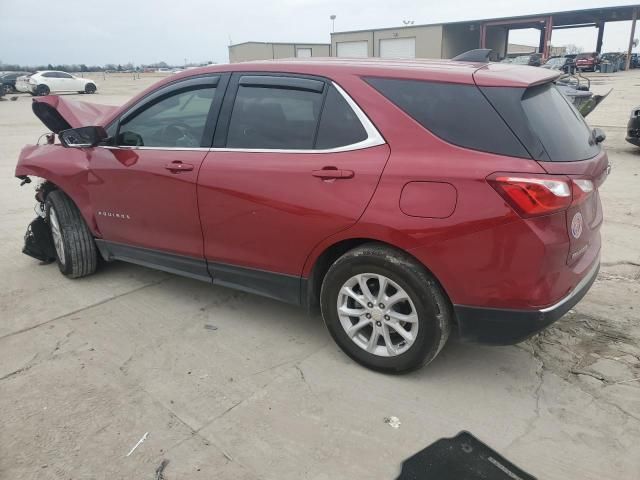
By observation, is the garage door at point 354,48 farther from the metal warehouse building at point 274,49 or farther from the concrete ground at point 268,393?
the concrete ground at point 268,393

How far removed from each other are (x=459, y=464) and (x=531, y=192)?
127 centimetres

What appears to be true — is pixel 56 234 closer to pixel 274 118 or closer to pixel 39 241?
pixel 39 241

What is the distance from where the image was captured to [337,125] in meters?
2.85

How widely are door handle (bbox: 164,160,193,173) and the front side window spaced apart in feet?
0.46

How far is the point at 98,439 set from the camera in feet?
8.22

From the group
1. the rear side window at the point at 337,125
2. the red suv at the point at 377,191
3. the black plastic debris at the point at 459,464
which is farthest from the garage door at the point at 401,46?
the black plastic debris at the point at 459,464

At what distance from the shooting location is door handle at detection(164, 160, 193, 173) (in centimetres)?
335

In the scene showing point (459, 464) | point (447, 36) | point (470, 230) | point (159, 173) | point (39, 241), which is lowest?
point (459, 464)

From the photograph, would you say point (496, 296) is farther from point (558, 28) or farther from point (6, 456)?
point (558, 28)

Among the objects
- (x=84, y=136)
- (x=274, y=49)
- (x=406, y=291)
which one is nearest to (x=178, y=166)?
(x=84, y=136)

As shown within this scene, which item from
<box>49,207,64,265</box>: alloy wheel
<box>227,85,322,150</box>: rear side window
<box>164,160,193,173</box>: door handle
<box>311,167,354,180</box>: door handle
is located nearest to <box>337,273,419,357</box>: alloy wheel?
<box>311,167,354,180</box>: door handle

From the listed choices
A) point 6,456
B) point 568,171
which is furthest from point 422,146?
point 6,456

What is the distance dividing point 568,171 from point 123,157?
2915 millimetres

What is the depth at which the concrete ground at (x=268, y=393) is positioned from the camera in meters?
2.37
